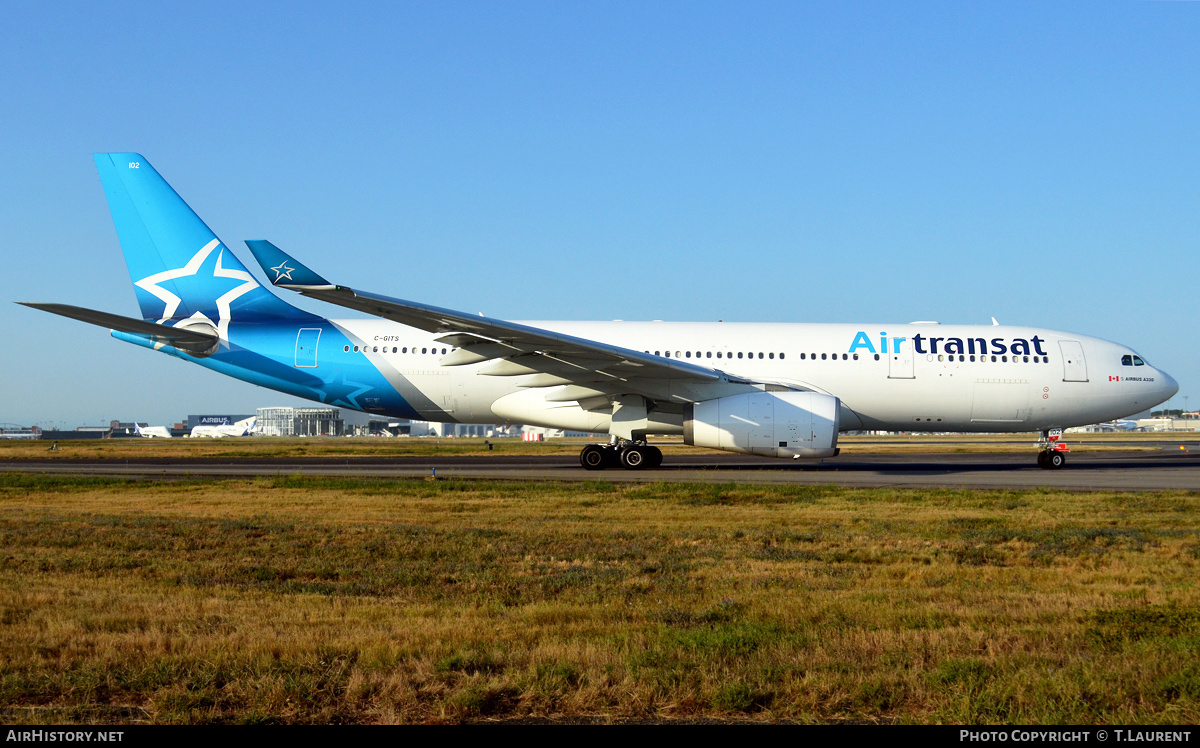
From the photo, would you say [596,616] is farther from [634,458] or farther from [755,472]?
[634,458]

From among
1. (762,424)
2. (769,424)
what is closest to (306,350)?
(762,424)

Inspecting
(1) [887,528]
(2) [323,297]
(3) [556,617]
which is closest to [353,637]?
(3) [556,617]

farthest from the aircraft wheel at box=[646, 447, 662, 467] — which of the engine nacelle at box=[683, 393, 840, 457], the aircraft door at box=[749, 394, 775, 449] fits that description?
the aircraft door at box=[749, 394, 775, 449]

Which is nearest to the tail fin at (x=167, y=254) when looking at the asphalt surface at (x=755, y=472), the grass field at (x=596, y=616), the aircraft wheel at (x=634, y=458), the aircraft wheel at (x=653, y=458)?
the asphalt surface at (x=755, y=472)

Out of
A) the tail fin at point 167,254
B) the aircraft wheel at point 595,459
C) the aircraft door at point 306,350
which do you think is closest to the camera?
the aircraft wheel at point 595,459

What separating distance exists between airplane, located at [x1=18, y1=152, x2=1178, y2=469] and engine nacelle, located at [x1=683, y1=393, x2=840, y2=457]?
0.85 metres

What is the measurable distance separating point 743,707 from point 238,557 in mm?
5909

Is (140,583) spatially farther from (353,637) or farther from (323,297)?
(323,297)

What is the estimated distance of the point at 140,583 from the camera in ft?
23.3

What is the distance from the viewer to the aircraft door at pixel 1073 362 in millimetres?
22469

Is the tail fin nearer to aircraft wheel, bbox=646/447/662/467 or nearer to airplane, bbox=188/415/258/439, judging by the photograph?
aircraft wheel, bbox=646/447/662/467

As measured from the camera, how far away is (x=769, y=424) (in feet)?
62.6

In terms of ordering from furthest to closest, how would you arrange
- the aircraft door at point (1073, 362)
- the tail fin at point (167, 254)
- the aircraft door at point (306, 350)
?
1. the aircraft door at point (1073, 362)
2. the tail fin at point (167, 254)
3. the aircraft door at point (306, 350)

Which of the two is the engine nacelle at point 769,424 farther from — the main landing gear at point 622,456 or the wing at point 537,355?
the main landing gear at point 622,456
